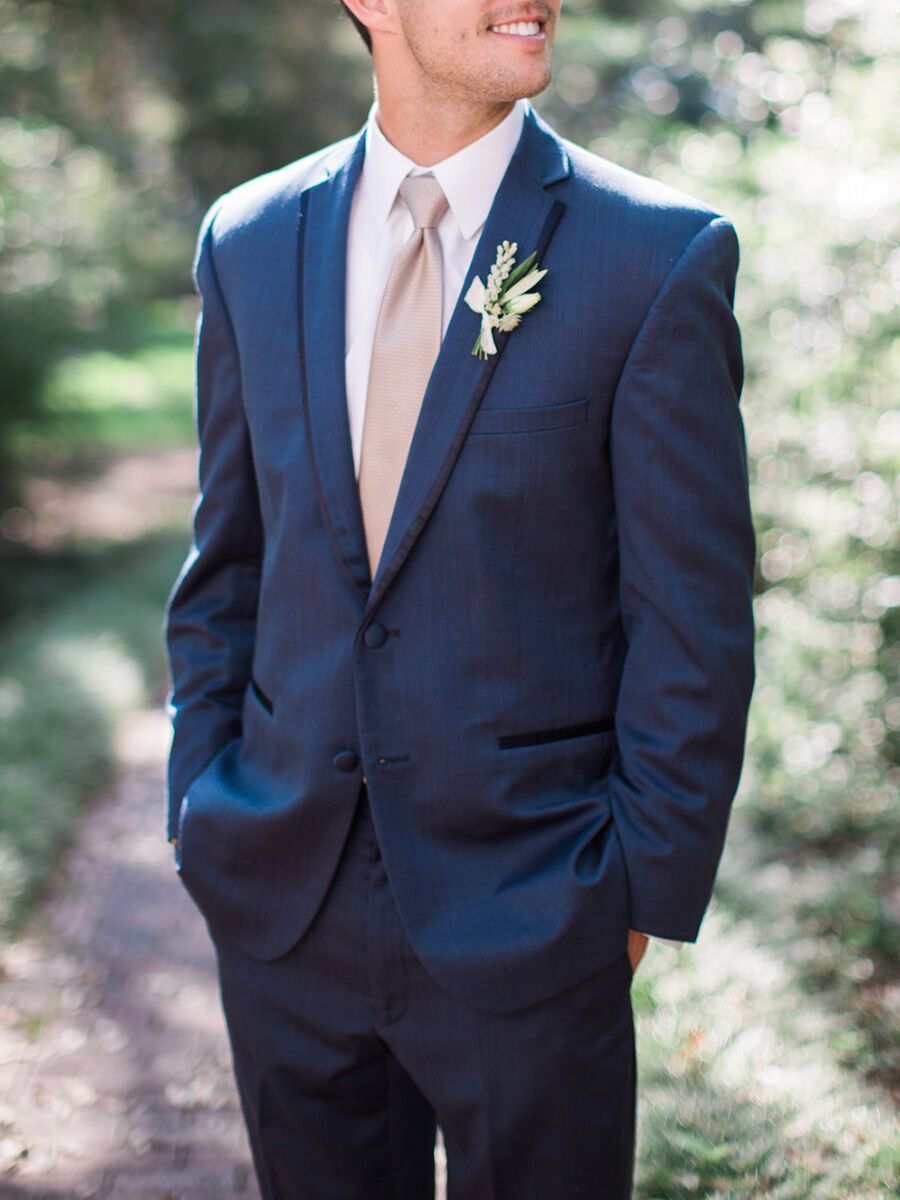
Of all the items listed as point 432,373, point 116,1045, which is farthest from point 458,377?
point 116,1045

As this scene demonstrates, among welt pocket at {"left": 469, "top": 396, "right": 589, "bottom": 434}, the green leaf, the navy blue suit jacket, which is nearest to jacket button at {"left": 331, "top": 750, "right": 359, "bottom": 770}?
the navy blue suit jacket

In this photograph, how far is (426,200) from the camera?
1.79 m

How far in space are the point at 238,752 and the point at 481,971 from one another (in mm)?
567

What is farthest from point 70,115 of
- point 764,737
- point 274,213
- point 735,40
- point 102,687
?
point 274,213

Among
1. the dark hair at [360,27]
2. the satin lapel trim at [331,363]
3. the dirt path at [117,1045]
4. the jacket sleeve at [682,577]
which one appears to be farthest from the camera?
the dirt path at [117,1045]

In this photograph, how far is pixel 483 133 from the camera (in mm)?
1803

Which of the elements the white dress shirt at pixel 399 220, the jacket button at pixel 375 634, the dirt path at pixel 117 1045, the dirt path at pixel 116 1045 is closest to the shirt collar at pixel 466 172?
the white dress shirt at pixel 399 220

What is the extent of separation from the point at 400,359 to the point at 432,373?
9 cm

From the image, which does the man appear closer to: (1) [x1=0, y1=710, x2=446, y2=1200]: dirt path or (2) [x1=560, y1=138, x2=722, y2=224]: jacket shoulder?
(2) [x1=560, y1=138, x2=722, y2=224]: jacket shoulder

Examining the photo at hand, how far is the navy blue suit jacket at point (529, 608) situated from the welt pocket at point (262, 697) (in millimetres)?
64

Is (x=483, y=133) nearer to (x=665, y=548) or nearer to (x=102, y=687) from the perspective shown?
(x=665, y=548)

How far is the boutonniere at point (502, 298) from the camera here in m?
1.68

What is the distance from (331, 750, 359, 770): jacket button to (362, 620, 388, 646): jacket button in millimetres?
162

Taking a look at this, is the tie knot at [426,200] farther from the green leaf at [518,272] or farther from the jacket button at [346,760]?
the jacket button at [346,760]
